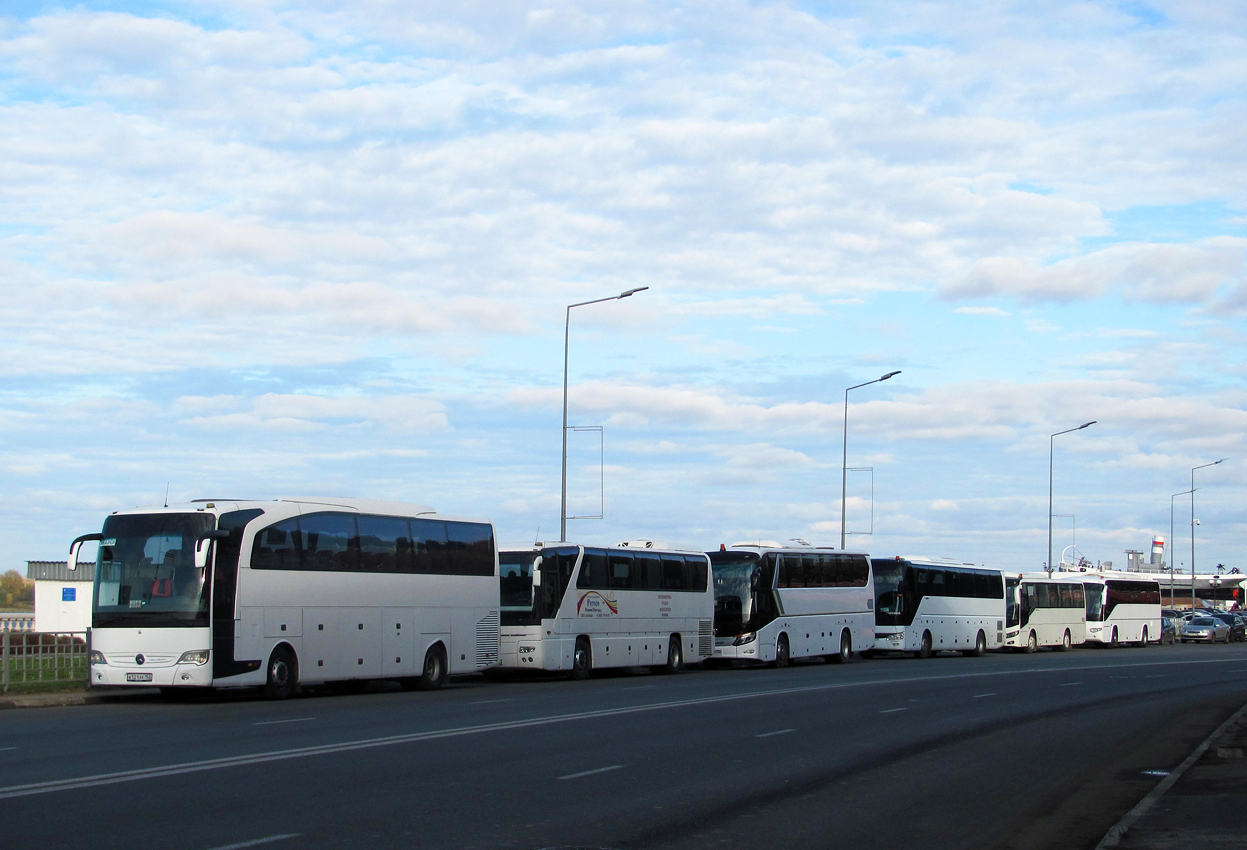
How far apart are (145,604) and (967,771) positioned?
13.8m

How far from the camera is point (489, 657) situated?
95.5 ft

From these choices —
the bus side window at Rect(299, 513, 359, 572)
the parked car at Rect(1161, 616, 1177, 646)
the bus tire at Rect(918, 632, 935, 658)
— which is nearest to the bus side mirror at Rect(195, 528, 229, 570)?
the bus side window at Rect(299, 513, 359, 572)

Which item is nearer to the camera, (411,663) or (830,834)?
(830,834)

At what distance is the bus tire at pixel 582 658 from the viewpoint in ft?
104

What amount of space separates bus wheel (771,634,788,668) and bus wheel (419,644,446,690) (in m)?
13.3

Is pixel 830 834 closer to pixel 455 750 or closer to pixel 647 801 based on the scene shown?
pixel 647 801

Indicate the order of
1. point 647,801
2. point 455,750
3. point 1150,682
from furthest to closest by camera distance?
point 1150,682 < point 455,750 < point 647,801

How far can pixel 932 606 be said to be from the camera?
47.9 m

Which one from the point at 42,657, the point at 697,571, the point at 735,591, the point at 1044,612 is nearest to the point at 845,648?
the point at 735,591

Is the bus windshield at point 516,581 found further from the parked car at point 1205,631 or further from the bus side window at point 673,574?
the parked car at point 1205,631

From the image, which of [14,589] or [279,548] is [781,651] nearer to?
[279,548]

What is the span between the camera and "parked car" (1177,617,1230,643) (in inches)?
2872

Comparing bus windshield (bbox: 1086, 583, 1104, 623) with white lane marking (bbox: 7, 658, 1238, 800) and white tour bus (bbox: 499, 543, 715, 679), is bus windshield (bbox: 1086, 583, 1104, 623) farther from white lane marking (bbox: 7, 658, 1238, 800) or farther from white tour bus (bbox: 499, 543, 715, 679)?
white lane marking (bbox: 7, 658, 1238, 800)

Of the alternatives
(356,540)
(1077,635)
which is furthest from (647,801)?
(1077,635)
